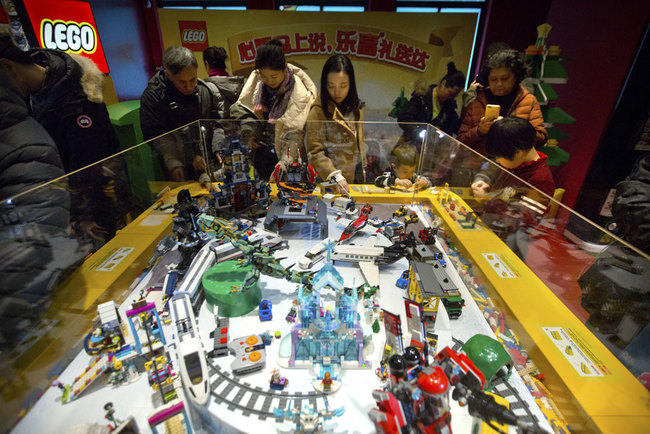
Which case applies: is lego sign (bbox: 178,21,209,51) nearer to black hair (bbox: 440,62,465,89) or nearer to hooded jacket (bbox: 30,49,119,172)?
hooded jacket (bbox: 30,49,119,172)

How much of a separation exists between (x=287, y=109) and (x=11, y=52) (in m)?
2.04

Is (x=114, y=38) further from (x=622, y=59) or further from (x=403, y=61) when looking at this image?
(x=622, y=59)

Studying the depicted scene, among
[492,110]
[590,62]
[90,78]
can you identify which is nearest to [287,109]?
[90,78]

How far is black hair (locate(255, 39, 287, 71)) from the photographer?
9.18 feet

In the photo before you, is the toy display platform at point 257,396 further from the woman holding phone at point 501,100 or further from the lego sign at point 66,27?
the lego sign at point 66,27

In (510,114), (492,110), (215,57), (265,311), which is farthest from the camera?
(215,57)

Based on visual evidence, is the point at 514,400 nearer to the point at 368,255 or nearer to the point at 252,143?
the point at 368,255

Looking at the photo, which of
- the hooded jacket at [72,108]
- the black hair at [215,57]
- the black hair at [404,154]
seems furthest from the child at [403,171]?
the hooded jacket at [72,108]

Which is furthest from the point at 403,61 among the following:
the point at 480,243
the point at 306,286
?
the point at 306,286

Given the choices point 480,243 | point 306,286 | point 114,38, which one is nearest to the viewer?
point 306,286

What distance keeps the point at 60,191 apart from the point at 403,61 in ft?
15.1

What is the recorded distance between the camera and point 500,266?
2418 millimetres

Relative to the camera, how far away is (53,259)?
6.14 feet

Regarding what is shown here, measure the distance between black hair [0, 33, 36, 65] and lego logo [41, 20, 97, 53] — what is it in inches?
71.4
